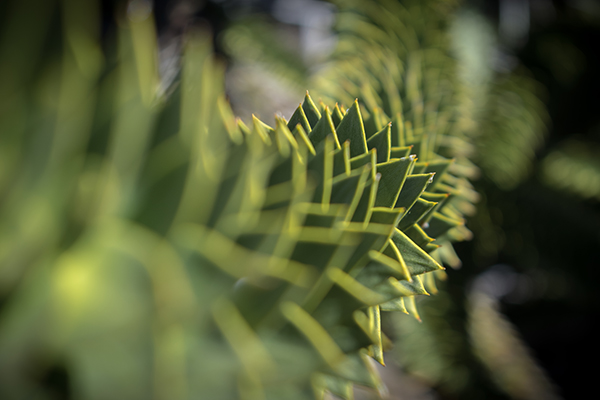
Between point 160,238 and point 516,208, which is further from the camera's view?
point 516,208

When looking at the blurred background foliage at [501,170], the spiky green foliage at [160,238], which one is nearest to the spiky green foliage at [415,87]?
the blurred background foliage at [501,170]

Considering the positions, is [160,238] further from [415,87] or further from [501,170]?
[501,170]

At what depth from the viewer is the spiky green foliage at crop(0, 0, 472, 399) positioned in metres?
0.25

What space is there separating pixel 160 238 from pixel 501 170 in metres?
1.59

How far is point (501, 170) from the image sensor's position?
5.27 feet

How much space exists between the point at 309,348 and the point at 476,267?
1.91 m

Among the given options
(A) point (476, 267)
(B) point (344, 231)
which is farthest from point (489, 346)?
(B) point (344, 231)

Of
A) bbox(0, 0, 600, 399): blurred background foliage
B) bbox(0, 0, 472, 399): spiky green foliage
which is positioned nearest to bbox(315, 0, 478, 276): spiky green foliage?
bbox(0, 0, 600, 399): blurred background foliage

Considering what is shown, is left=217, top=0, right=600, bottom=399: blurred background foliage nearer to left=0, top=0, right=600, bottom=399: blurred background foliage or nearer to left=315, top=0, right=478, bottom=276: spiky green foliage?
left=0, top=0, right=600, bottom=399: blurred background foliage

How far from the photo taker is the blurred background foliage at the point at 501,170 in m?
1.39

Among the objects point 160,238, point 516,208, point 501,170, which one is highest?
point 160,238

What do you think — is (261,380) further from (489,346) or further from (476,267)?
(476,267)

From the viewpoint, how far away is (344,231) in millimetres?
354

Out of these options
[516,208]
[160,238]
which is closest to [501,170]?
[516,208]
